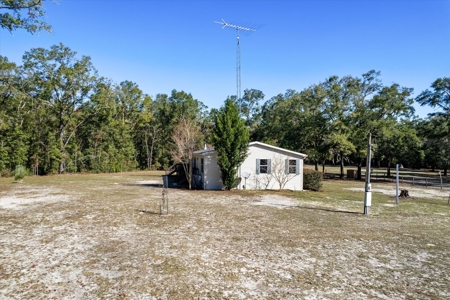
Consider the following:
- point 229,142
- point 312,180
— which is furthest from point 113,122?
point 312,180

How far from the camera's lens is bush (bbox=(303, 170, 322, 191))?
17.1m

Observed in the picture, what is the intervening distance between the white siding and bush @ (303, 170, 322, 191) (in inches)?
19.7

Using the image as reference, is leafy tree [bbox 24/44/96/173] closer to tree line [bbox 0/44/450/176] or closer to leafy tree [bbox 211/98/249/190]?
tree line [bbox 0/44/450/176]

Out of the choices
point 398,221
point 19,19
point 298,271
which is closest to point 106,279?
point 298,271

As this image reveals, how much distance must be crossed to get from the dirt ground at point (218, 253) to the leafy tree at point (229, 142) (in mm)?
5297

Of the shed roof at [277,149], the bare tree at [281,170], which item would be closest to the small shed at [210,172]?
the shed roof at [277,149]

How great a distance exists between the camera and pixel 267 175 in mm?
16750

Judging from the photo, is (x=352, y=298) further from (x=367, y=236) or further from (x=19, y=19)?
(x=19, y=19)

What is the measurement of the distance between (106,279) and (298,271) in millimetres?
3286

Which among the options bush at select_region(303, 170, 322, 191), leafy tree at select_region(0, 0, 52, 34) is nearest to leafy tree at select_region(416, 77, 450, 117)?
bush at select_region(303, 170, 322, 191)

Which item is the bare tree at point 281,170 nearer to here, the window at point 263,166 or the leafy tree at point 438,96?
the window at point 263,166

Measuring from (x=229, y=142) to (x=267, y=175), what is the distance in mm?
3245

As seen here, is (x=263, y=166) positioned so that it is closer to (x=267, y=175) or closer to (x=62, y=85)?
(x=267, y=175)

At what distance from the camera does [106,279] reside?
459 cm
